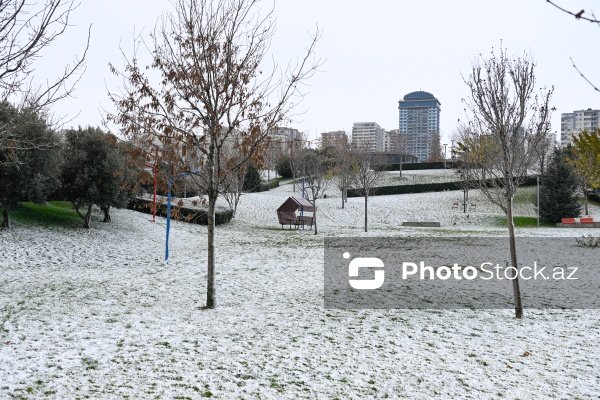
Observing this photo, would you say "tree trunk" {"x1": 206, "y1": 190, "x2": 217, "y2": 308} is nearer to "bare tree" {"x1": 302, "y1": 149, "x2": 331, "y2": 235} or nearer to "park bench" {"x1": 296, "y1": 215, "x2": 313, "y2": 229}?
"park bench" {"x1": 296, "y1": 215, "x2": 313, "y2": 229}

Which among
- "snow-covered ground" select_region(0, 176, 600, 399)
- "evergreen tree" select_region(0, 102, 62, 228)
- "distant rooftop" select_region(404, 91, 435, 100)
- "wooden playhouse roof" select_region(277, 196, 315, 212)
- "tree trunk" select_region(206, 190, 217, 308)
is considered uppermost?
"distant rooftop" select_region(404, 91, 435, 100)

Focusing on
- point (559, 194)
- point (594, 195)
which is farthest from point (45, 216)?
point (594, 195)

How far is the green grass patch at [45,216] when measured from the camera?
17.9m

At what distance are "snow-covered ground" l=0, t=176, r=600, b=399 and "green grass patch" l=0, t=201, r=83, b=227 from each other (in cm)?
644

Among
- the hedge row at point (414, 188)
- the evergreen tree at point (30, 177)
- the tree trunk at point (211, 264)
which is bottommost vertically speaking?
the tree trunk at point (211, 264)

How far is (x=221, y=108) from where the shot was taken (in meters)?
7.91

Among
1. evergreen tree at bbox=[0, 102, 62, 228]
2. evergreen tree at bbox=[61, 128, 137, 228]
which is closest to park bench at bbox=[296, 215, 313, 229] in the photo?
evergreen tree at bbox=[61, 128, 137, 228]

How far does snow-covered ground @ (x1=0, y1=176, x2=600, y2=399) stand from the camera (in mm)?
4859

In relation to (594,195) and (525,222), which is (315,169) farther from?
(594,195)

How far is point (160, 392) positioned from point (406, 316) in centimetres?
472

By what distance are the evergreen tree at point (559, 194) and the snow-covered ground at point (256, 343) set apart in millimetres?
27223

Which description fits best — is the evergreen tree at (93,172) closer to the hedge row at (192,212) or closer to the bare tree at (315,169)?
the hedge row at (192,212)
